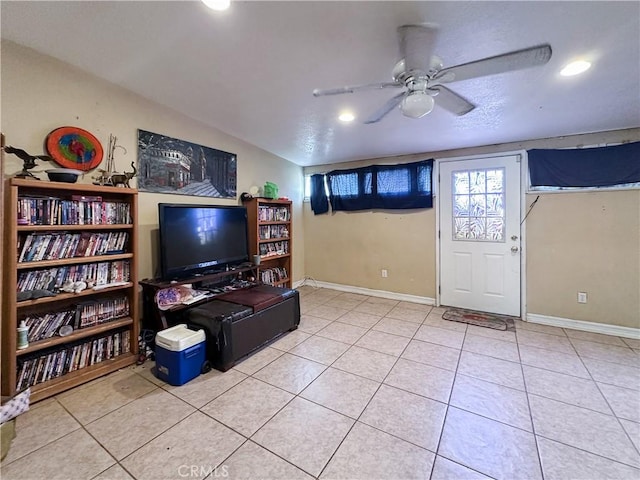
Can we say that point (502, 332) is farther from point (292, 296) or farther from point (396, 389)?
point (292, 296)

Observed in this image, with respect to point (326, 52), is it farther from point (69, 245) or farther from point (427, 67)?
point (69, 245)

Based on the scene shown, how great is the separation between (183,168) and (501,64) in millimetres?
2820

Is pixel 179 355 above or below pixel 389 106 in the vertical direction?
below

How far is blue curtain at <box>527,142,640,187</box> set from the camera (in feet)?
9.04

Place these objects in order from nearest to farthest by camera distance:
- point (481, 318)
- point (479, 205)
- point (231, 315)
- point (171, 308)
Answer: point (231, 315)
point (171, 308)
point (481, 318)
point (479, 205)

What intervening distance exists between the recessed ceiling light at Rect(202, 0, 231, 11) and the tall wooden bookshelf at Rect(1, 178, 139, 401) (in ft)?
4.85

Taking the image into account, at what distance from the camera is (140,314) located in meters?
→ 2.49

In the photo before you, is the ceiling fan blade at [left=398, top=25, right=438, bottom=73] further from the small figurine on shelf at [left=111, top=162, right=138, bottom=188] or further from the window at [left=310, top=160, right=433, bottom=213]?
the window at [left=310, top=160, right=433, bottom=213]

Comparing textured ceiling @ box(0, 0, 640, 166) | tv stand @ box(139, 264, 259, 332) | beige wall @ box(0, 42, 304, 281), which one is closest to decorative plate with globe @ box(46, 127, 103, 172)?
beige wall @ box(0, 42, 304, 281)

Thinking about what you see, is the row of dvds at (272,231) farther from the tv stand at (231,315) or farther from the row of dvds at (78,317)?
the row of dvds at (78,317)

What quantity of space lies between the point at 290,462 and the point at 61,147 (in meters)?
2.64

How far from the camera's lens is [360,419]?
5.48 ft

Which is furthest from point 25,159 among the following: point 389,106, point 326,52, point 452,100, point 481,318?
point 481,318

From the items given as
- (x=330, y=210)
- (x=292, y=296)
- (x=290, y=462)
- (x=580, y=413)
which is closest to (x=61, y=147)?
(x=292, y=296)
